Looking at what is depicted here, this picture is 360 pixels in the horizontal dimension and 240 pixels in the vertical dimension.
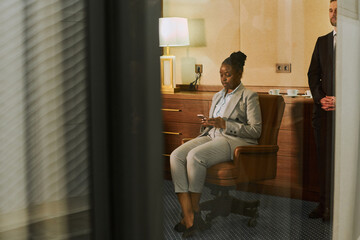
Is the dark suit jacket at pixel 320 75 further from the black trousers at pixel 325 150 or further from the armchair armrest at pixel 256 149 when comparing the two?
the armchair armrest at pixel 256 149

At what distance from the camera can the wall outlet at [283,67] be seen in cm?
170

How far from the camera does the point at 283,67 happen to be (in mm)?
1732

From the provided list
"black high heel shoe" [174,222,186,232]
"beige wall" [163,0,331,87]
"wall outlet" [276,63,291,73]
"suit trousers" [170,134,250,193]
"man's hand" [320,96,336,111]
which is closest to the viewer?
"black high heel shoe" [174,222,186,232]

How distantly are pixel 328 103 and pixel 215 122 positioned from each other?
0.69 meters

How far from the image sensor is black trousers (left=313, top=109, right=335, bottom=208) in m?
1.80

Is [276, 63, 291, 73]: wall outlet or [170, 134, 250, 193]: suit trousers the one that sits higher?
[276, 63, 291, 73]: wall outlet

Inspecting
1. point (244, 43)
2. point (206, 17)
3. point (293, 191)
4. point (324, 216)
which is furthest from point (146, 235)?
point (324, 216)

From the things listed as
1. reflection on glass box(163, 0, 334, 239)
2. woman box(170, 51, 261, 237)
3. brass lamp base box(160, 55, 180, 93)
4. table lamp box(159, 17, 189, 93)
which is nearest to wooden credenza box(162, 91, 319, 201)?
reflection on glass box(163, 0, 334, 239)

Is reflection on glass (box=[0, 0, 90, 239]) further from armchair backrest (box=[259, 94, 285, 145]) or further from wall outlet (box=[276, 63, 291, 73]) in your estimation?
wall outlet (box=[276, 63, 291, 73])

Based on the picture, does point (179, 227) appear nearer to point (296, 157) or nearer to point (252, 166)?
point (252, 166)

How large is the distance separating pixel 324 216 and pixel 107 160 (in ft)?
5.56

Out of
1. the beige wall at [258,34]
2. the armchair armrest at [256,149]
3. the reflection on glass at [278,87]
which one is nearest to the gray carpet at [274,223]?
the reflection on glass at [278,87]

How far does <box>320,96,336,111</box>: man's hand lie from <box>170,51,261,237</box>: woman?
0.41 m

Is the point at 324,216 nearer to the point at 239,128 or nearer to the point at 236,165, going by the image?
the point at 236,165
